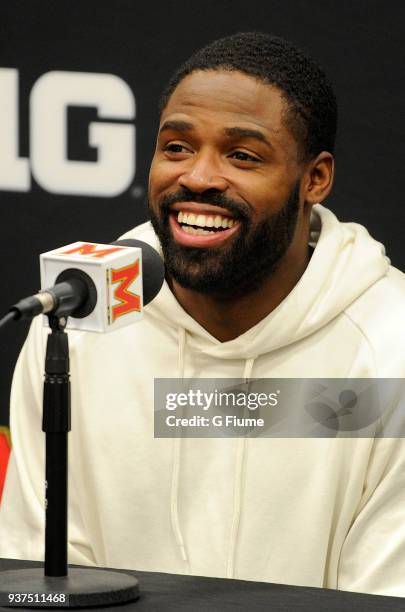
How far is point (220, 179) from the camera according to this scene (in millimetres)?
2336

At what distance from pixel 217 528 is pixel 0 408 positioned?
0.85m

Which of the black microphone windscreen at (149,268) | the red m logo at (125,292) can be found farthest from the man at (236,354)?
the red m logo at (125,292)

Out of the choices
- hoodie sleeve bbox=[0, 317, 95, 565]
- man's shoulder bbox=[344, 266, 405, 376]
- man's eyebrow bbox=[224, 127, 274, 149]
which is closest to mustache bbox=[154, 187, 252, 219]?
man's eyebrow bbox=[224, 127, 274, 149]

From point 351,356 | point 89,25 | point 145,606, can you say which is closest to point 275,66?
point 351,356

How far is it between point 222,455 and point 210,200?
0.47 metres

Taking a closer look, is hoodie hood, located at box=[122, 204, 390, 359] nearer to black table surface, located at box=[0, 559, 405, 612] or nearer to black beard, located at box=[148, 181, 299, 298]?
black beard, located at box=[148, 181, 299, 298]

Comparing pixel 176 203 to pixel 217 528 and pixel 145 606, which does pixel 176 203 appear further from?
pixel 145 606

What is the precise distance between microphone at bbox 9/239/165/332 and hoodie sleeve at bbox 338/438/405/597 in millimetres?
758

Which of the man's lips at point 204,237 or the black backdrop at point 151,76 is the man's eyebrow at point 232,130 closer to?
the man's lips at point 204,237

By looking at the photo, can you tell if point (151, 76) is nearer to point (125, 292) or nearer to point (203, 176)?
point (203, 176)

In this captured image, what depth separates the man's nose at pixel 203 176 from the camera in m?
2.32

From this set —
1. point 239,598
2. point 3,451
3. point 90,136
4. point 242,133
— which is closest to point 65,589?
point 239,598

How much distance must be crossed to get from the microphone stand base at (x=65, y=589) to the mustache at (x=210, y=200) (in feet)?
2.58

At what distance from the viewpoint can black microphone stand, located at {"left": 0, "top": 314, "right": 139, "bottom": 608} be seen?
164 centimetres
